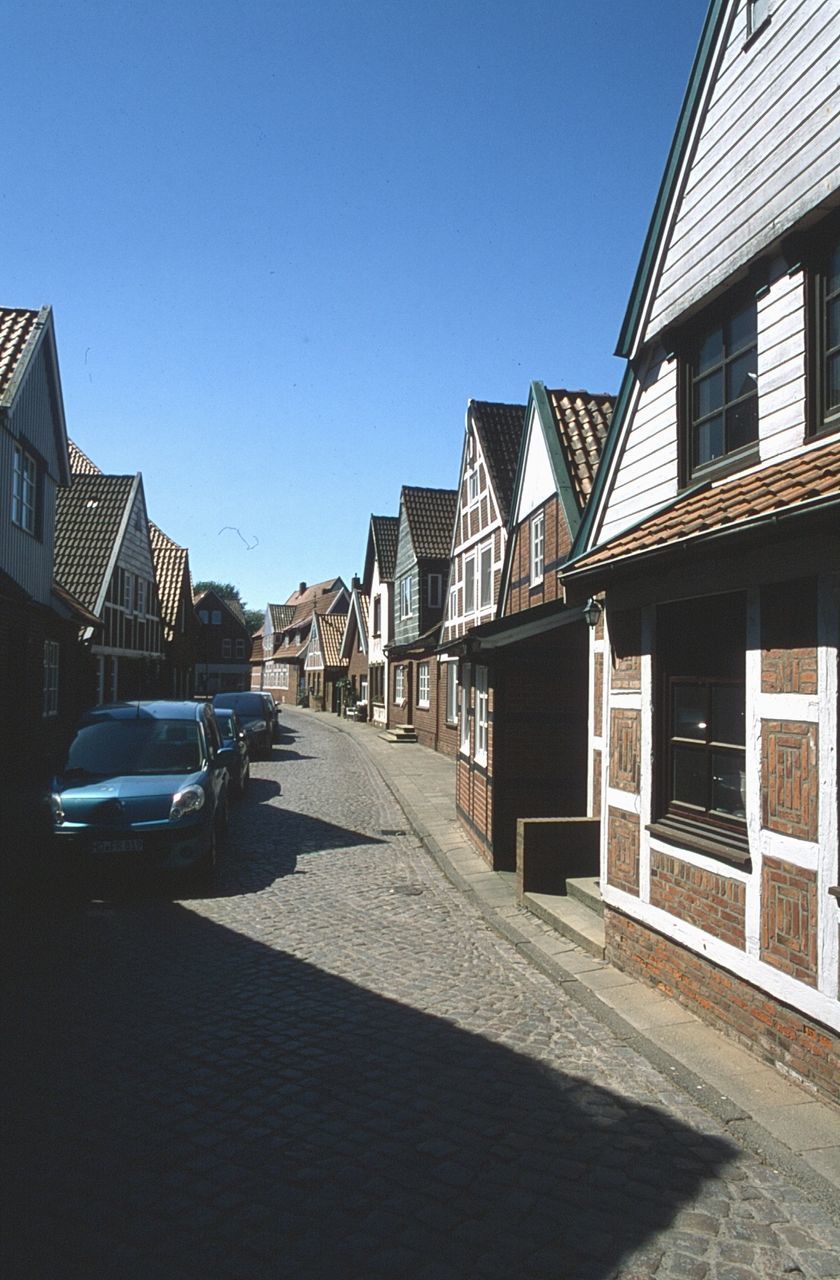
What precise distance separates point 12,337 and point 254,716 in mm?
12086

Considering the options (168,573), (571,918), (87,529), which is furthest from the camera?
(168,573)

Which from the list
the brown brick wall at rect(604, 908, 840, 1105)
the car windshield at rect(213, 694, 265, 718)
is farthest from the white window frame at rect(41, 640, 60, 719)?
the brown brick wall at rect(604, 908, 840, 1105)

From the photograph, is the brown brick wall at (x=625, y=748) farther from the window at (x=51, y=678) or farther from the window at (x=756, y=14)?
the window at (x=51, y=678)

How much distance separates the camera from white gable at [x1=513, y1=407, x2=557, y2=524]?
13.3m

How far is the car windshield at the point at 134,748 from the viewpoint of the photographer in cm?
976

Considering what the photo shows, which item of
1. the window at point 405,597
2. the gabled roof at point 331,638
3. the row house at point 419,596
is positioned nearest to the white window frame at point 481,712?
the row house at point 419,596

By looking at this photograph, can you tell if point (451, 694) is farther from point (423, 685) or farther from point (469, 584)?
point (423, 685)

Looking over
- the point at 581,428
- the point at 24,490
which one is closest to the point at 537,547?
the point at 581,428

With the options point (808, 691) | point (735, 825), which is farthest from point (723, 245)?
point (735, 825)

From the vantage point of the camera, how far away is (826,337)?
5340 millimetres

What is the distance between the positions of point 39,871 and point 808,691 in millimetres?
8322

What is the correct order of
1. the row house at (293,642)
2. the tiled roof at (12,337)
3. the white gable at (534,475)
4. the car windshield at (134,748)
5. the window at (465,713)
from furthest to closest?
1. the row house at (293,642)
2. the tiled roof at (12,337)
3. the window at (465,713)
4. the white gable at (534,475)
5. the car windshield at (134,748)

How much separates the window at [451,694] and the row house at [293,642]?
3110 cm

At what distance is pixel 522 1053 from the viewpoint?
510 cm
